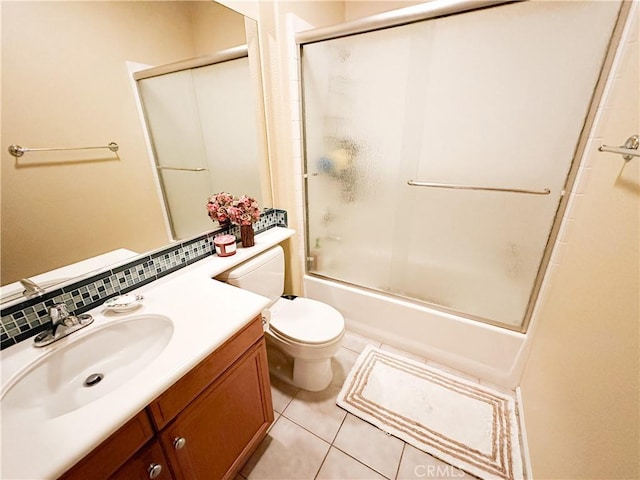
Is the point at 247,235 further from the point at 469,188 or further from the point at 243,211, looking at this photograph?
the point at 469,188

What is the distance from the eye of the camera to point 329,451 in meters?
1.23

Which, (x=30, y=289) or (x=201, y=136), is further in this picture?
(x=201, y=136)

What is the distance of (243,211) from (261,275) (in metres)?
0.34

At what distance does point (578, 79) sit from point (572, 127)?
0.18 meters

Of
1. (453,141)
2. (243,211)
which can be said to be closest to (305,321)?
(243,211)

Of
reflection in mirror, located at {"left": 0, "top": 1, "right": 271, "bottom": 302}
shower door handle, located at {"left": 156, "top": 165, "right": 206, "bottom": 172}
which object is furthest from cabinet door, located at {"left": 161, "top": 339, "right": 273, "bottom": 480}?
shower door handle, located at {"left": 156, "top": 165, "right": 206, "bottom": 172}

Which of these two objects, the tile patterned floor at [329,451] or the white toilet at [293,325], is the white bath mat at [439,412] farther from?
the white toilet at [293,325]

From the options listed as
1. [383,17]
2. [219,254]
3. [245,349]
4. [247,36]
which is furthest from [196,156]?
[383,17]

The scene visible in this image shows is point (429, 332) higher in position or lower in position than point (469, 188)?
lower

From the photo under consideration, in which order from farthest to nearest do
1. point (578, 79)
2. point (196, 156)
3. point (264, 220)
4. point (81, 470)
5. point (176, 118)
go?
point (264, 220)
point (196, 156)
point (176, 118)
point (578, 79)
point (81, 470)

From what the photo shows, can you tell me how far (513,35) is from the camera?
1.13 m

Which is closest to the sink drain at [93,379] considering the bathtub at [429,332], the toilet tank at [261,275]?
the toilet tank at [261,275]

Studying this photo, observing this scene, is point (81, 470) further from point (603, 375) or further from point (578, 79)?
point (578, 79)

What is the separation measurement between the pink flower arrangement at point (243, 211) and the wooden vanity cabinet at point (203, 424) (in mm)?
568
